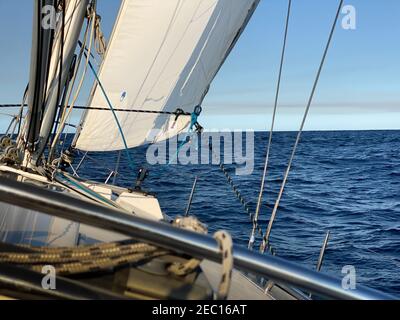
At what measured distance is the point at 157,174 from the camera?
16734 millimetres

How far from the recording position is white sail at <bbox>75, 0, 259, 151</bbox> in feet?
14.9

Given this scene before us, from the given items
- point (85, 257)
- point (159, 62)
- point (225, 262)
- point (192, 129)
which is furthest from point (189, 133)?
point (225, 262)

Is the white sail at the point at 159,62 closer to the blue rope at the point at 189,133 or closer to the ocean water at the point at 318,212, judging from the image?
the blue rope at the point at 189,133

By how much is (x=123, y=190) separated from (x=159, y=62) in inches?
61.5

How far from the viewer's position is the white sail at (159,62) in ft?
14.9

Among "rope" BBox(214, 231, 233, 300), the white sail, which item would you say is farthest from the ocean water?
"rope" BBox(214, 231, 233, 300)

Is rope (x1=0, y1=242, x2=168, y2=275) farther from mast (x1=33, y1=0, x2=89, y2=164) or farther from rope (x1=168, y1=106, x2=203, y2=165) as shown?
rope (x1=168, y1=106, x2=203, y2=165)

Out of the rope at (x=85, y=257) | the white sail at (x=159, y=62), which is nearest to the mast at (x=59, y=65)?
the white sail at (x=159, y=62)

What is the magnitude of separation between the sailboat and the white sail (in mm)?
13

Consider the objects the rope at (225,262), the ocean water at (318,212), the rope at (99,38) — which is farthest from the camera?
the ocean water at (318,212)

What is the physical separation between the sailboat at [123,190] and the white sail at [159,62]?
1 cm

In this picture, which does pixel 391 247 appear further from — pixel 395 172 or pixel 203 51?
pixel 395 172
